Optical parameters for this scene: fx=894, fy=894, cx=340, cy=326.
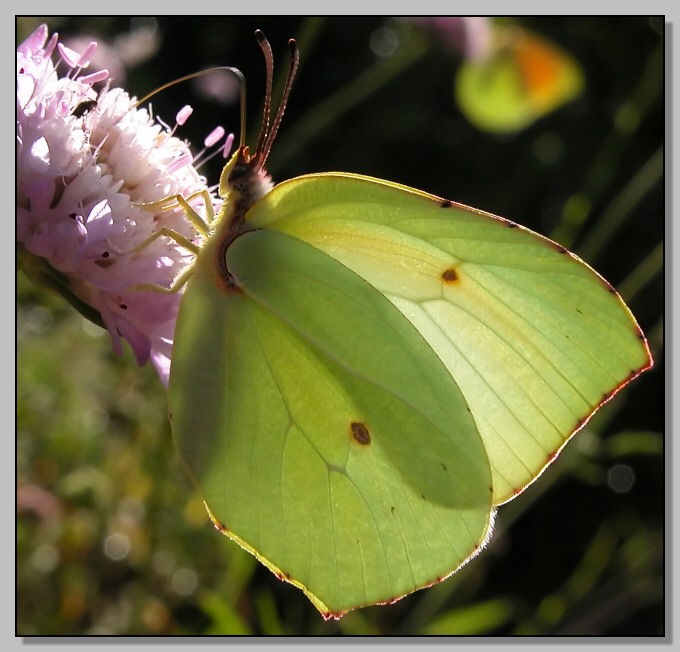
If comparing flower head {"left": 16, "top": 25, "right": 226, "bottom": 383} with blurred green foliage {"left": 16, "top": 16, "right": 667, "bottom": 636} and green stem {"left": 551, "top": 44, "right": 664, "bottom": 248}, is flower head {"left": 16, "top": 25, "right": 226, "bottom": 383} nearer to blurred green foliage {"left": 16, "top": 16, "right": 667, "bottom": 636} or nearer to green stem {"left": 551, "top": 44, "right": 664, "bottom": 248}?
blurred green foliage {"left": 16, "top": 16, "right": 667, "bottom": 636}

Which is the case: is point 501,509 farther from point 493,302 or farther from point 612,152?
point 493,302

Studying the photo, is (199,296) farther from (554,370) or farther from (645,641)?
(645,641)

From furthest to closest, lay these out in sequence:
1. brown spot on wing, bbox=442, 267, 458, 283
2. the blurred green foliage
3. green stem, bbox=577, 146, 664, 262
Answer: green stem, bbox=577, 146, 664, 262 < the blurred green foliage < brown spot on wing, bbox=442, 267, 458, 283

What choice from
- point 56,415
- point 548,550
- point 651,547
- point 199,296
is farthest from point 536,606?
point 199,296

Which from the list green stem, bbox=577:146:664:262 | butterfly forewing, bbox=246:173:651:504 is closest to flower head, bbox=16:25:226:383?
butterfly forewing, bbox=246:173:651:504

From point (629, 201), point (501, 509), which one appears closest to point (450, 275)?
point (629, 201)
